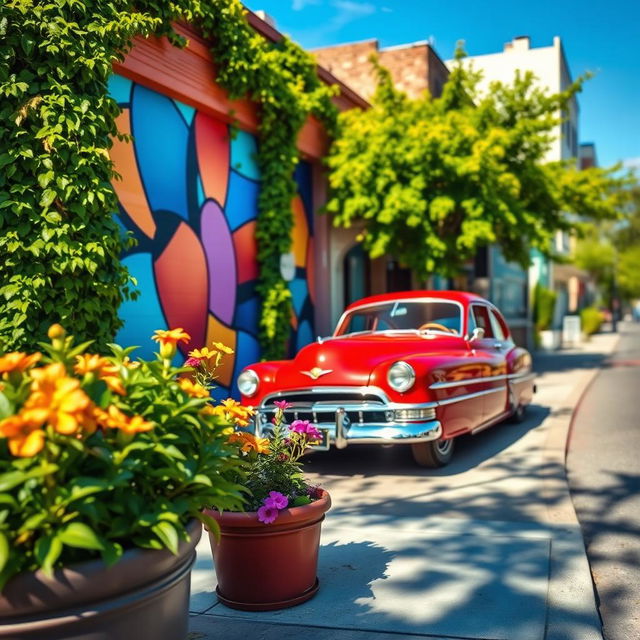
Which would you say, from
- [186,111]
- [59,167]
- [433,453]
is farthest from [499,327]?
[59,167]

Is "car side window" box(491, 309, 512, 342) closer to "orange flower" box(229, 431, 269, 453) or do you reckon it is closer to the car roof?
the car roof

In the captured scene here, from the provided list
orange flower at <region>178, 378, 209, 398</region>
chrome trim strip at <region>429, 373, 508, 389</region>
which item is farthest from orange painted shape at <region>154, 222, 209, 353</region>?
orange flower at <region>178, 378, 209, 398</region>

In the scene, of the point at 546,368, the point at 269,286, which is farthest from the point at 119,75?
the point at 546,368

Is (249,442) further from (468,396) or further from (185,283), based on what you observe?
(185,283)

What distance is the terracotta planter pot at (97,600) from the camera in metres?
1.77

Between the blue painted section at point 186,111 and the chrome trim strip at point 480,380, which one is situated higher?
the blue painted section at point 186,111

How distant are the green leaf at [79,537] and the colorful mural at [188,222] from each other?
5406mm

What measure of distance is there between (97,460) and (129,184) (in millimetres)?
6105

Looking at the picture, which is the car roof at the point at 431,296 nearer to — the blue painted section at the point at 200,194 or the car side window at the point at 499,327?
the car side window at the point at 499,327

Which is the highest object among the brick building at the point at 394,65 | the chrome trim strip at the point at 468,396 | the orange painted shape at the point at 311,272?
the brick building at the point at 394,65

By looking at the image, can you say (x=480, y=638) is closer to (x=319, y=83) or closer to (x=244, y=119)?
(x=244, y=119)

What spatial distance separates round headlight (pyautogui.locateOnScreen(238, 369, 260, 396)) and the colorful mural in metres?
1.72

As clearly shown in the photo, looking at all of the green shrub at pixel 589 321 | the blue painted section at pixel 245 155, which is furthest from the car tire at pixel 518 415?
the green shrub at pixel 589 321

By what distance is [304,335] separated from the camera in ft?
38.9
